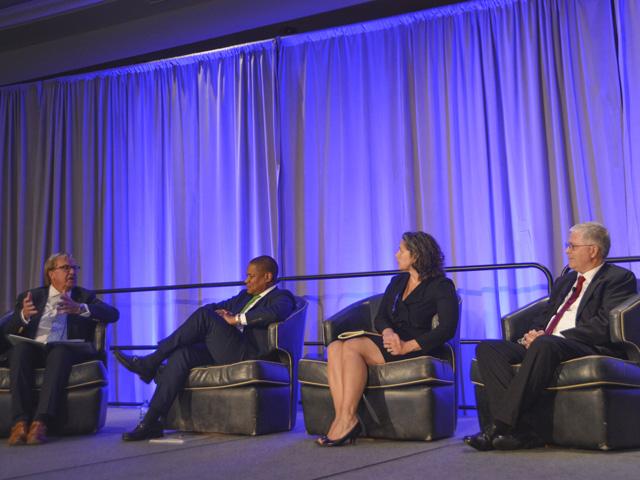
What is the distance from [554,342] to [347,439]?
106cm

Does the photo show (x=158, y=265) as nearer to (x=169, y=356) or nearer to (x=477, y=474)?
(x=169, y=356)

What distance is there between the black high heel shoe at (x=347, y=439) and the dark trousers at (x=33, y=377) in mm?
1573

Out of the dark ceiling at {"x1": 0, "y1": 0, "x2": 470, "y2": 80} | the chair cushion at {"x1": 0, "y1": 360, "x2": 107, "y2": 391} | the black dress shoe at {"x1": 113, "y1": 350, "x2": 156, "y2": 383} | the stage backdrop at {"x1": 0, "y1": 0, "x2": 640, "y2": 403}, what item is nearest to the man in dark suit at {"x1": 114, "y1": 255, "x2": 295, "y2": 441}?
the black dress shoe at {"x1": 113, "y1": 350, "x2": 156, "y2": 383}

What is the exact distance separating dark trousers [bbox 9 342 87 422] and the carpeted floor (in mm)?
215

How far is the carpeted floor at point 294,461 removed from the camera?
9.47 ft

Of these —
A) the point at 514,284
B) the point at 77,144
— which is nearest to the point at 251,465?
the point at 514,284

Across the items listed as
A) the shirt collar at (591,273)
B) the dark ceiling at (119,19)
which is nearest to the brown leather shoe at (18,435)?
the shirt collar at (591,273)

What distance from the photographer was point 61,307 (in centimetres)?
453

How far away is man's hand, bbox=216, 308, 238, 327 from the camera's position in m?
4.45

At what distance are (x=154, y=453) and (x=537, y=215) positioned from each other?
2.85 m

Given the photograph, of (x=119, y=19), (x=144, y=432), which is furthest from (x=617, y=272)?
(x=119, y=19)

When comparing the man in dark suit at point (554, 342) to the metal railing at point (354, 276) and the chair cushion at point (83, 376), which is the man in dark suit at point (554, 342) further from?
the chair cushion at point (83, 376)

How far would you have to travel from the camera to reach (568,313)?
3.68m

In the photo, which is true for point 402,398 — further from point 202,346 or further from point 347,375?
point 202,346
